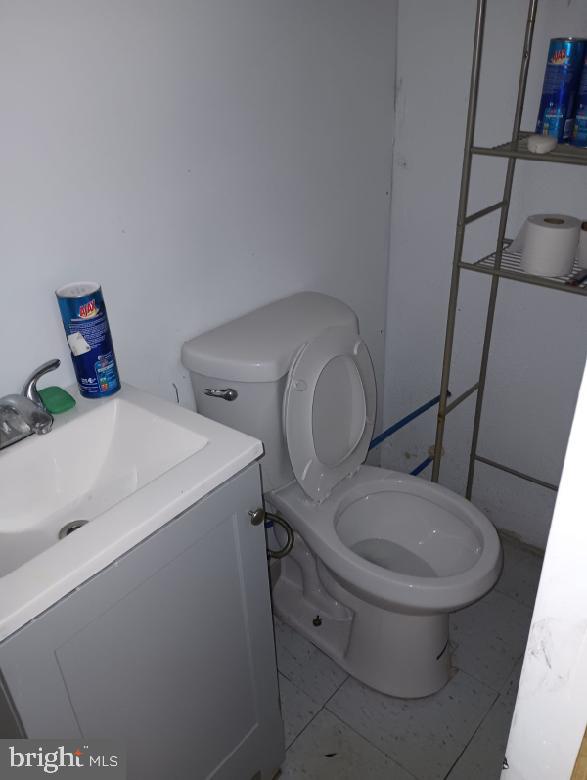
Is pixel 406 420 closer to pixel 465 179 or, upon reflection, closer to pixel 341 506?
pixel 341 506

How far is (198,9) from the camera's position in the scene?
118 cm

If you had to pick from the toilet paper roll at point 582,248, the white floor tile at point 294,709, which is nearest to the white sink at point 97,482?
the white floor tile at point 294,709

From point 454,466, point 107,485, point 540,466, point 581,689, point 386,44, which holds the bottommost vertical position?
point 454,466

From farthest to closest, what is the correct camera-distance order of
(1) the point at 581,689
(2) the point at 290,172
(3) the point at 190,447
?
(2) the point at 290,172
(3) the point at 190,447
(1) the point at 581,689

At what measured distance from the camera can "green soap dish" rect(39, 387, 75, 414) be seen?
1.12 meters

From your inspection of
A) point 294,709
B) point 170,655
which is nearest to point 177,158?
point 170,655

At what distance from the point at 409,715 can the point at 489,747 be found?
0.19 metres

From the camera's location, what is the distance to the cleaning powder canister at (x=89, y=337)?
3.57ft

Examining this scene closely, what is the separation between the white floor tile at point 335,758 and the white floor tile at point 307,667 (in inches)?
3.3

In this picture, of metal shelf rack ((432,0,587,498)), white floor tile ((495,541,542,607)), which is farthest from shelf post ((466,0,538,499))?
white floor tile ((495,541,542,607))

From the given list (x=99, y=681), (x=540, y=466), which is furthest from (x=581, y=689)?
(x=540, y=466)

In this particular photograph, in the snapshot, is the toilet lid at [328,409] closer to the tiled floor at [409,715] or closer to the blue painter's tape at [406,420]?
the blue painter's tape at [406,420]

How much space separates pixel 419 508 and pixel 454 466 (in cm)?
50

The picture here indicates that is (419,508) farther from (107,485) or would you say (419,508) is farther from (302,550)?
(107,485)
